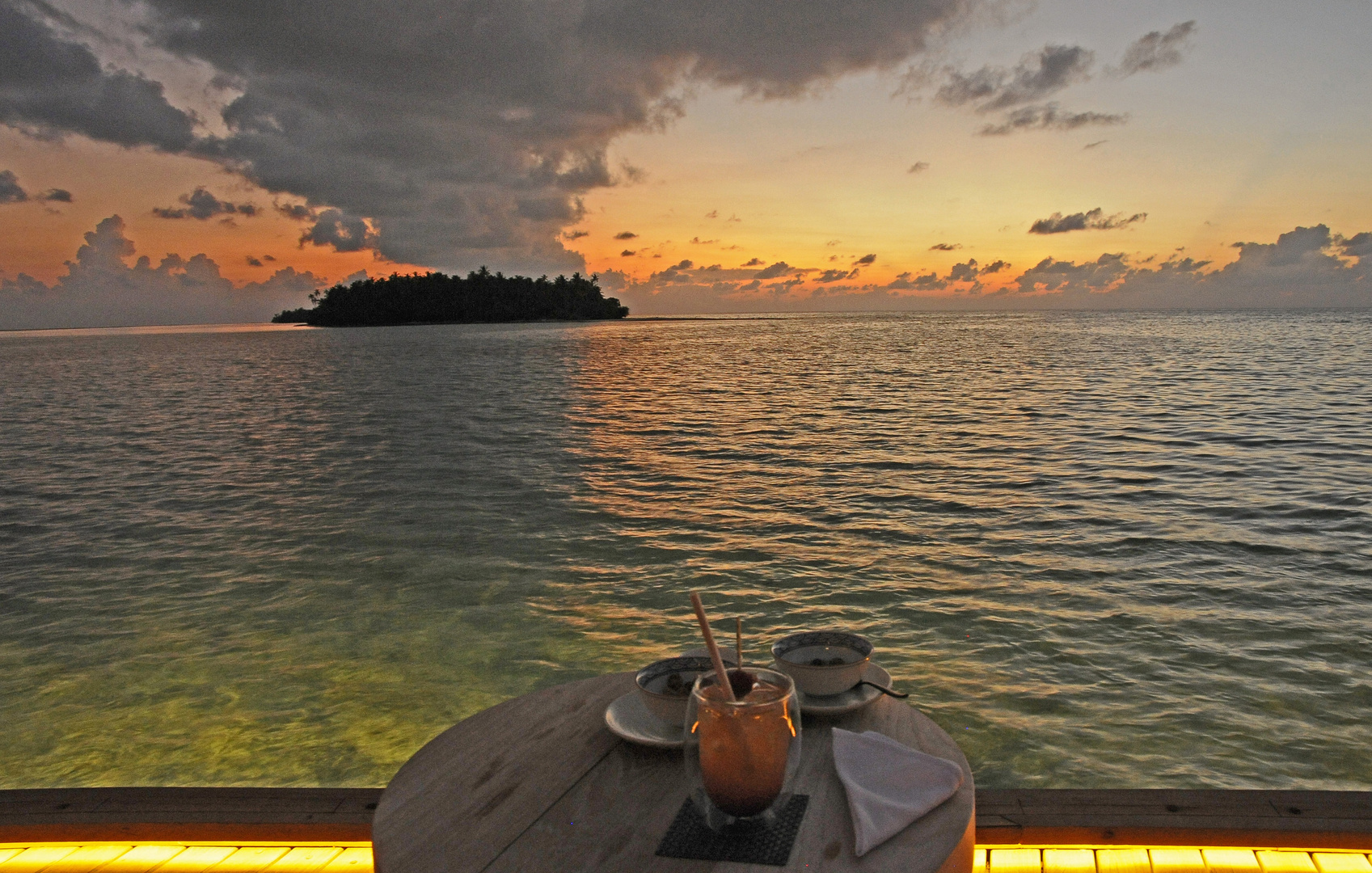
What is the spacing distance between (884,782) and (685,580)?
16.3ft

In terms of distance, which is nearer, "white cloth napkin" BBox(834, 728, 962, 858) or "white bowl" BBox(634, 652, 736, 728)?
"white cloth napkin" BBox(834, 728, 962, 858)

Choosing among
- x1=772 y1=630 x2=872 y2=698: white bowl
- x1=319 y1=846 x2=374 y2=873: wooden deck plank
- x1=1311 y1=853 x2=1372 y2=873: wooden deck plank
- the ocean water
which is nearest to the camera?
x1=772 y1=630 x2=872 y2=698: white bowl

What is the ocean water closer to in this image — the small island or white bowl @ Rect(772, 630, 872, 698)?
white bowl @ Rect(772, 630, 872, 698)

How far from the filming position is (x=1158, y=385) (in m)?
21.8

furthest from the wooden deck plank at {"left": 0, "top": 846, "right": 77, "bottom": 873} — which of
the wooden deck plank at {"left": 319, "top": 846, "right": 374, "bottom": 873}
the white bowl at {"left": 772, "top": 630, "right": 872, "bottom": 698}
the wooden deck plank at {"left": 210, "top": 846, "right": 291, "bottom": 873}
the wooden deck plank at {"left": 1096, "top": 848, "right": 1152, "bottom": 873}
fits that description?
the wooden deck plank at {"left": 1096, "top": 848, "right": 1152, "bottom": 873}

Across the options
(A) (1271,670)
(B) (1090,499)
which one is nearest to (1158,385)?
(B) (1090,499)

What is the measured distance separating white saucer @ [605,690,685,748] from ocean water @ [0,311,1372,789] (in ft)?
7.98

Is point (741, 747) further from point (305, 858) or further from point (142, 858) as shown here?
point (142, 858)

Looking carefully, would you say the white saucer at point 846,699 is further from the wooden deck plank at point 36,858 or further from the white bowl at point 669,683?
the wooden deck plank at point 36,858

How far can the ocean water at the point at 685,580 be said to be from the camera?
4.07m

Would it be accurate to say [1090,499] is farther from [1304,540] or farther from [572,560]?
[572,560]

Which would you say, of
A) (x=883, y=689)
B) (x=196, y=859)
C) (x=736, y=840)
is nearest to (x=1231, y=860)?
(x=883, y=689)

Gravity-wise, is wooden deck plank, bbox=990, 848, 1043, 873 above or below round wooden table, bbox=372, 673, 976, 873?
below

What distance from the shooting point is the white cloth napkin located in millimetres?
1389
